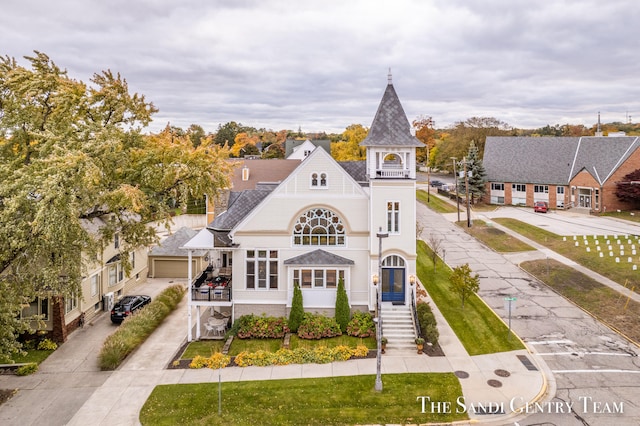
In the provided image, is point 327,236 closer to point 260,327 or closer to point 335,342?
point 335,342

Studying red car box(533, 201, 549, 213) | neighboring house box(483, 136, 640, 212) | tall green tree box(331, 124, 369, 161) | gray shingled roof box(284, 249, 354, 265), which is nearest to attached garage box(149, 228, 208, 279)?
gray shingled roof box(284, 249, 354, 265)

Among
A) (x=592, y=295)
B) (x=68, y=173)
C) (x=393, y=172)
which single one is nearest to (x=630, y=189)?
(x=592, y=295)

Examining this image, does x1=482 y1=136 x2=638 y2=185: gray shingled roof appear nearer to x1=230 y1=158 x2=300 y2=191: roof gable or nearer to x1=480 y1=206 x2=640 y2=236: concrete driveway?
x1=480 y1=206 x2=640 y2=236: concrete driveway

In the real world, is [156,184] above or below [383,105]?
below

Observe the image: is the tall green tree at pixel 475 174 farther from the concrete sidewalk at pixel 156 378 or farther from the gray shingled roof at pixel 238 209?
the gray shingled roof at pixel 238 209

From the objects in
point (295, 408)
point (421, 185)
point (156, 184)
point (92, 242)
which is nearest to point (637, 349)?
point (295, 408)

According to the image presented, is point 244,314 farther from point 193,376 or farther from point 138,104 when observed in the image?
point 138,104

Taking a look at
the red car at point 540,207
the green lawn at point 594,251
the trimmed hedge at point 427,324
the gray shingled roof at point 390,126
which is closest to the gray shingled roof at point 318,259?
the trimmed hedge at point 427,324
